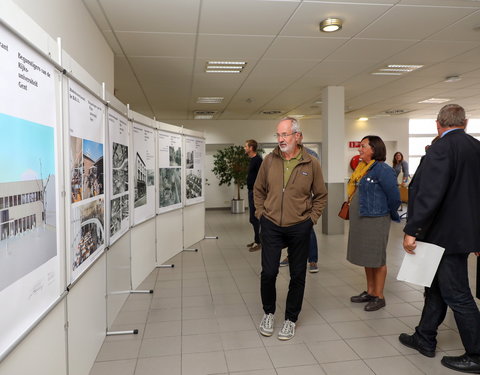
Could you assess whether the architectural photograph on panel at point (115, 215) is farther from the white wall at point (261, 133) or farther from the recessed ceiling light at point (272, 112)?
the white wall at point (261, 133)

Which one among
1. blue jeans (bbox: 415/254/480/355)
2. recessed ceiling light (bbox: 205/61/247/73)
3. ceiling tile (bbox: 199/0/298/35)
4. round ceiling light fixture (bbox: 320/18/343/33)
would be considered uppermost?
recessed ceiling light (bbox: 205/61/247/73)

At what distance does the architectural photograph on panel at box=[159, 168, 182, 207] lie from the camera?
5.19 m

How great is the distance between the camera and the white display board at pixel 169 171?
202 inches

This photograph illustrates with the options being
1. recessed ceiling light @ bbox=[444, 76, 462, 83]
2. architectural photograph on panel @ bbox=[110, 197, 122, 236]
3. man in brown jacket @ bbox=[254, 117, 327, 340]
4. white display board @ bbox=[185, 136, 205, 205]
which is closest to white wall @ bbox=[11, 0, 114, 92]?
architectural photograph on panel @ bbox=[110, 197, 122, 236]

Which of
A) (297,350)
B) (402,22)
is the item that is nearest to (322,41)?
(402,22)

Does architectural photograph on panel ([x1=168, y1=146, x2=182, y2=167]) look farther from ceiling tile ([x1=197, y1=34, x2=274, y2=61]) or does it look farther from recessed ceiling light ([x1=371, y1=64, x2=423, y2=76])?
recessed ceiling light ([x1=371, y1=64, x2=423, y2=76])

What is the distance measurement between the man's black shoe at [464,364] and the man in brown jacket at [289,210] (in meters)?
1.12

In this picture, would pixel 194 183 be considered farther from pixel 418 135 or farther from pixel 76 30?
pixel 418 135

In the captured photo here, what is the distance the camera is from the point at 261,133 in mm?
12438

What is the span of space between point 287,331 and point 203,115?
9219mm

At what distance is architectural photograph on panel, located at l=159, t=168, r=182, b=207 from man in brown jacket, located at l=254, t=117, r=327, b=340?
7.92 ft

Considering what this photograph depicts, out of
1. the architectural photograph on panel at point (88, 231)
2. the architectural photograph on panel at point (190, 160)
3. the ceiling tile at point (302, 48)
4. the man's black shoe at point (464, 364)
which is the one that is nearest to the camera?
the architectural photograph on panel at point (88, 231)

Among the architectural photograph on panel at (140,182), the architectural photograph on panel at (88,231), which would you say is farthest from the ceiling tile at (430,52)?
→ the architectural photograph on panel at (88,231)

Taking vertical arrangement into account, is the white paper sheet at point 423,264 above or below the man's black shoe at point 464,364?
above
